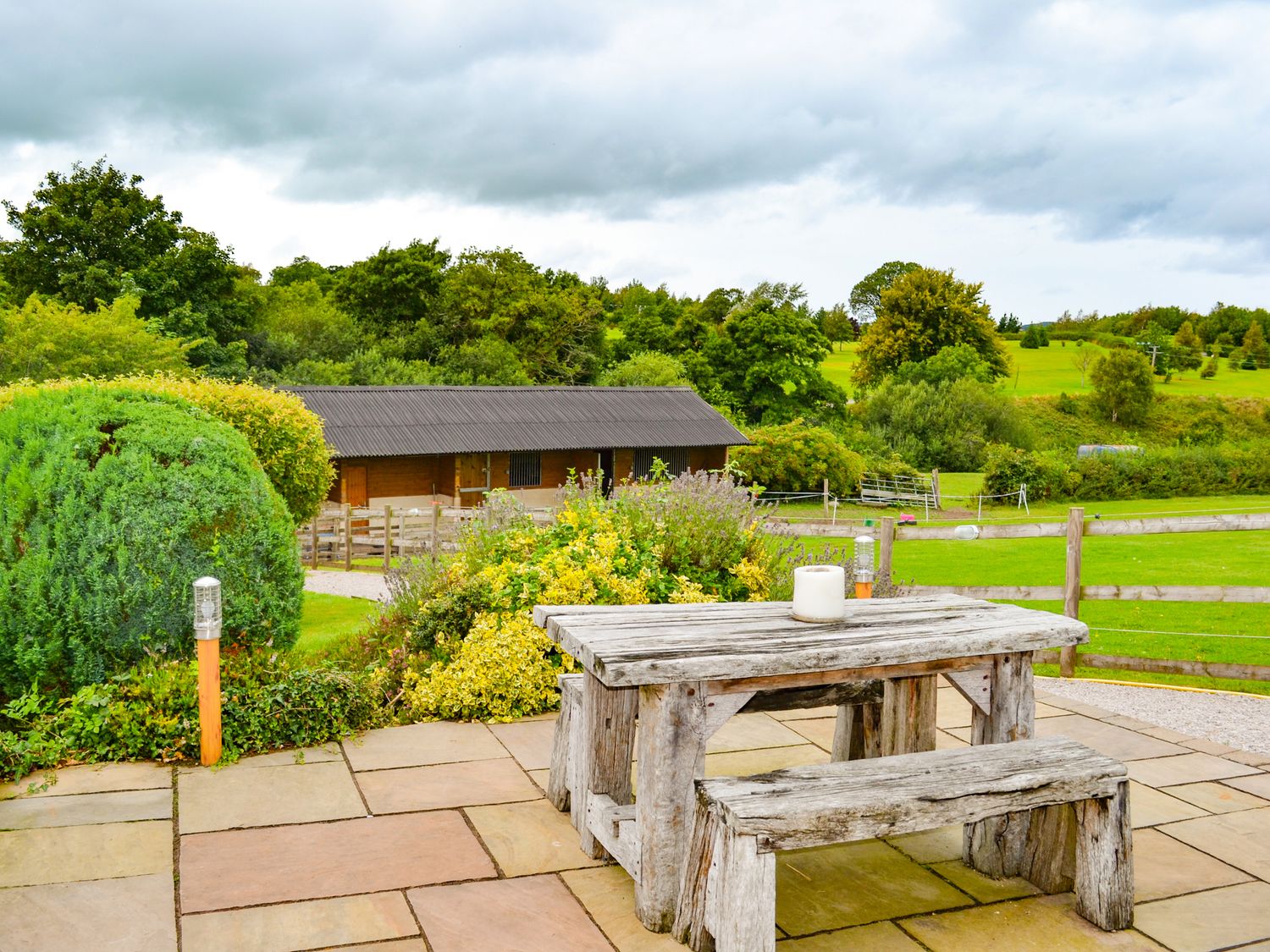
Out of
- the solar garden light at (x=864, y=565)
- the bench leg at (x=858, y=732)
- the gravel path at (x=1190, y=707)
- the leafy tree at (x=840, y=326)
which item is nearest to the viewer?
the bench leg at (x=858, y=732)

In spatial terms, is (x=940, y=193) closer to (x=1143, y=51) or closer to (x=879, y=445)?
(x=1143, y=51)

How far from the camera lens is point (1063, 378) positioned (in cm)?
6059

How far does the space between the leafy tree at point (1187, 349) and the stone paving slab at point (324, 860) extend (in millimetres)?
67417

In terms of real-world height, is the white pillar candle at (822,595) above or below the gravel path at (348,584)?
above

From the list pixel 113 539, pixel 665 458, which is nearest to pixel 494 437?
pixel 665 458

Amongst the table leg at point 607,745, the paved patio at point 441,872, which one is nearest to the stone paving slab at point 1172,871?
the paved patio at point 441,872

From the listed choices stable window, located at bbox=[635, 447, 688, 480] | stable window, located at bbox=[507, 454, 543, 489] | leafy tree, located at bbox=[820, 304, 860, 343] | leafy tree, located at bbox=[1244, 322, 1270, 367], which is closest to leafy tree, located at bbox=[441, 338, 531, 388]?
stable window, located at bbox=[635, 447, 688, 480]

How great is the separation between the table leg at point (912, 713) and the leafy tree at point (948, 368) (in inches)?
1761

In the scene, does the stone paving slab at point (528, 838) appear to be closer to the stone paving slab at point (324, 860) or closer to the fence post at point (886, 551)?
the stone paving slab at point (324, 860)

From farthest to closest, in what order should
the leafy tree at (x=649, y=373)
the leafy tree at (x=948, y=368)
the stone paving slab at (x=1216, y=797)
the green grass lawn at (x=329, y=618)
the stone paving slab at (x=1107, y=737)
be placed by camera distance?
the leafy tree at (x=948, y=368)
the leafy tree at (x=649, y=373)
the green grass lawn at (x=329, y=618)
the stone paving slab at (x=1107, y=737)
the stone paving slab at (x=1216, y=797)

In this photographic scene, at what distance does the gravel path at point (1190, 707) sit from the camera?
550 cm

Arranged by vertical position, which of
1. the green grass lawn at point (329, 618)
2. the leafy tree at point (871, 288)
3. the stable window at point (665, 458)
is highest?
the leafy tree at point (871, 288)

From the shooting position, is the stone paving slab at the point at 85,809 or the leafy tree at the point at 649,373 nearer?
the stone paving slab at the point at 85,809

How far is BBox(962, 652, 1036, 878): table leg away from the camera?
347cm
